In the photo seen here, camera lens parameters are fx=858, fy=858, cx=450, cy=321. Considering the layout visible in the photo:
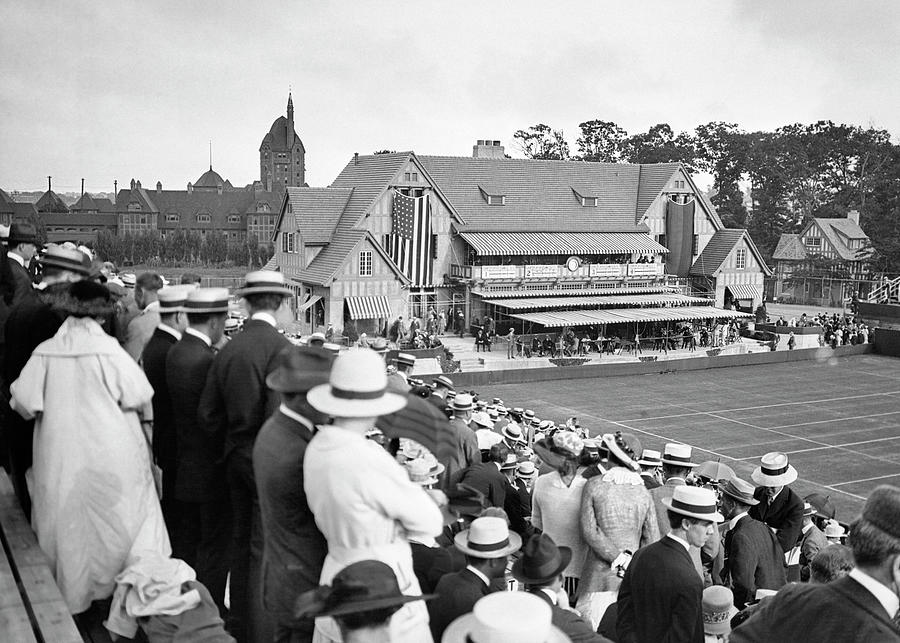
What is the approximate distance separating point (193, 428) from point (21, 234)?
4.37m

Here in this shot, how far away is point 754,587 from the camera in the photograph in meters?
6.46

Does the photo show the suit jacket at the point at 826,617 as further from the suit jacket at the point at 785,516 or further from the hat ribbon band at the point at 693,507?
the suit jacket at the point at 785,516

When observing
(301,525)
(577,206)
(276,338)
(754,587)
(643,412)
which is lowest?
(643,412)

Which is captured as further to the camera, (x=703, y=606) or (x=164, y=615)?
(x=703, y=606)

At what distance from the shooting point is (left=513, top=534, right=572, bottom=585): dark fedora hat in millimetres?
4512

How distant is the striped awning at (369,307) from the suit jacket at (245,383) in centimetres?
3630

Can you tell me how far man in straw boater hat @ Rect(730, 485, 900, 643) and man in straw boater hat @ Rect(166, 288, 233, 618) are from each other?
3.13m

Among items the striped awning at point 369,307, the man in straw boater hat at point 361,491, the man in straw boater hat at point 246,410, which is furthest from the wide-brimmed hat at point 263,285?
the striped awning at point 369,307

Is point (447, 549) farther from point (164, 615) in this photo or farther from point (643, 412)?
point (643, 412)

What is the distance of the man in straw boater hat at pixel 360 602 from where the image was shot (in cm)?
312

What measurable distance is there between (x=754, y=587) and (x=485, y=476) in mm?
2223

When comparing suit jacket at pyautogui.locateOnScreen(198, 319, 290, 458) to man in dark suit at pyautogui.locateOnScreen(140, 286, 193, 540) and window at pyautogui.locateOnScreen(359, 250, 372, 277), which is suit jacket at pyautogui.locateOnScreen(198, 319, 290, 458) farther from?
window at pyautogui.locateOnScreen(359, 250, 372, 277)

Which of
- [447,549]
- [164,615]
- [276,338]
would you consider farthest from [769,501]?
[164,615]

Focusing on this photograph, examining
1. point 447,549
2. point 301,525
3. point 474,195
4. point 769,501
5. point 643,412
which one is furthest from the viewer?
point 474,195
